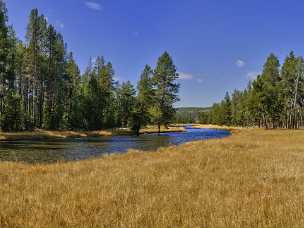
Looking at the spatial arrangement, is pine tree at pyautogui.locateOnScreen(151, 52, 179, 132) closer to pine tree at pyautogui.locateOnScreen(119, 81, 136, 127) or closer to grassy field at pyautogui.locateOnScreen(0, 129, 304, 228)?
pine tree at pyautogui.locateOnScreen(119, 81, 136, 127)

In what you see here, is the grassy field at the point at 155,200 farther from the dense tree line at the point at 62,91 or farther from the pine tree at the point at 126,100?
the pine tree at the point at 126,100

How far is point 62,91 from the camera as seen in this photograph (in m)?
68.8

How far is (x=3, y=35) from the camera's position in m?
38.5

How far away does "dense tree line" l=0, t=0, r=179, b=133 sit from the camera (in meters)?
49.3

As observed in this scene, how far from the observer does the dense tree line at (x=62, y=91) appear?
49.3 meters

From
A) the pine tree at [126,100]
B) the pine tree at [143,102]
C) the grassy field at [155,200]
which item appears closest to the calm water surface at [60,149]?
the grassy field at [155,200]

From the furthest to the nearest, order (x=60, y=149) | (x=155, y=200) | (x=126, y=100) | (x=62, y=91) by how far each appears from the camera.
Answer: (x=126, y=100) < (x=62, y=91) < (x=60, y=149) < (x=155, y=200)

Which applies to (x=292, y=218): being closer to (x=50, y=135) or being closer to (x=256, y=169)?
(x=256, y=169)

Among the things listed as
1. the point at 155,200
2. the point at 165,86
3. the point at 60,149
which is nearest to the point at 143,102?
the point at 165,86

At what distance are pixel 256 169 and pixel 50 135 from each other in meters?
41.3

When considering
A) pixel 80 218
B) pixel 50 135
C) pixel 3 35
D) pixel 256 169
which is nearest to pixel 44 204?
pixel 80 218

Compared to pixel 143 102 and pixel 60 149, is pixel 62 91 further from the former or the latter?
pixel 60 149

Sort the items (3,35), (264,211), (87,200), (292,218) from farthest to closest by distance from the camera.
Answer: (3,35), (87,200), (264,211), (292,218)

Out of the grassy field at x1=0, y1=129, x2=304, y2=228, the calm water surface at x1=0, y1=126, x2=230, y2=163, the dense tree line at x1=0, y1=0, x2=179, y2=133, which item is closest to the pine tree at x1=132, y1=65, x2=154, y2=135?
the dense tree line at x1=0, y1=0, x2=179, y2=133
